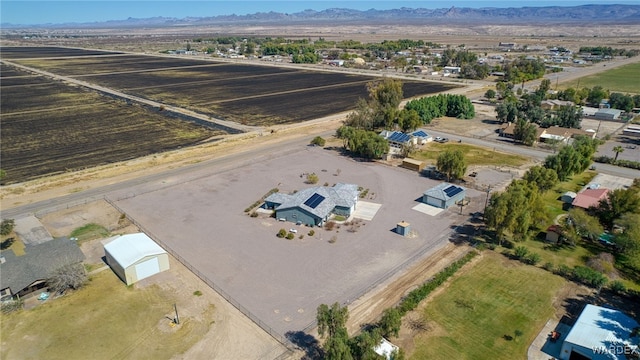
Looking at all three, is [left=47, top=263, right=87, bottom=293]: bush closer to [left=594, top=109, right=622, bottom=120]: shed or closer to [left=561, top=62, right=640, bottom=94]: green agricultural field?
[left=594, top=109, right=622, bottom=120]: shed

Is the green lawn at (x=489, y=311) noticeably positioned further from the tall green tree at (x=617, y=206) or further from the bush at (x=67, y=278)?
the bush at (x=67, y=278)

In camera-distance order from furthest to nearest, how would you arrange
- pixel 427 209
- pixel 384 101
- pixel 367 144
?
pixel 384 101
pixel 367 144
pixel 427 209

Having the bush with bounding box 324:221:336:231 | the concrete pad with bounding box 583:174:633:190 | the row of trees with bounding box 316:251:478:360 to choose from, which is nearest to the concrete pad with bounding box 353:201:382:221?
the bush with bounding box 324:221:336:231

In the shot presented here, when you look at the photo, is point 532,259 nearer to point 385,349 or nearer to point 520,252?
point 520,252

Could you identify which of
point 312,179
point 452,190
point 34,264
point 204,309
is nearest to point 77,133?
point 34,264

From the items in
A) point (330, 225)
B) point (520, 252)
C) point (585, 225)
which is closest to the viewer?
point (520, 252)

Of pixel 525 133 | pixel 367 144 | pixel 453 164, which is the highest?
pixel 367 144
